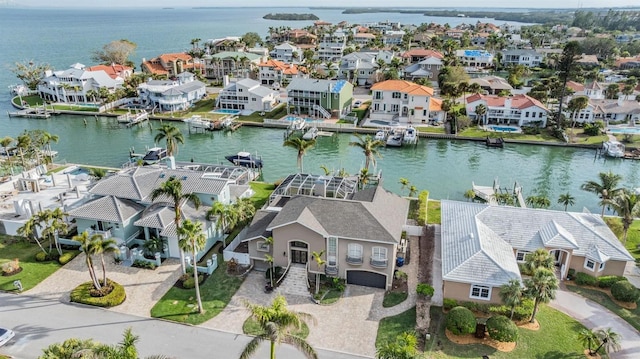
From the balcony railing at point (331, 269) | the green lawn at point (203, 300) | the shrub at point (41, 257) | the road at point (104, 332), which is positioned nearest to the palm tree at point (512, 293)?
the road at point (104, 332)

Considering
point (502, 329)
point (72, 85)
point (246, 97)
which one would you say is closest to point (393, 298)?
point (502, 329)

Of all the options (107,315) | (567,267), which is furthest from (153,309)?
(567,267)

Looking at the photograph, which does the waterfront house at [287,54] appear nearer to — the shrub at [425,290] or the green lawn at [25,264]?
the green lawn at [25,264]

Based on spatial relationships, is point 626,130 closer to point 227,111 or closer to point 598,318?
point 598,318

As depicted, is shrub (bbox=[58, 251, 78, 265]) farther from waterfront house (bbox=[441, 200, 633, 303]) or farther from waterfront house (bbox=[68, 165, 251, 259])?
waterfront house (bbox=[441, 200, 633, 303])

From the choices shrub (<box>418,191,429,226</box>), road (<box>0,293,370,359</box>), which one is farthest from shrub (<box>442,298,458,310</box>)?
shrub (<box>418,191,429,226</box>)

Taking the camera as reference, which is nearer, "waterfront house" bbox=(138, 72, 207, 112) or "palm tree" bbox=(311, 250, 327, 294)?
"palm tree" bbox=(311, 250, 327, 294)
